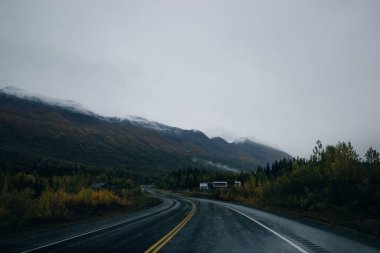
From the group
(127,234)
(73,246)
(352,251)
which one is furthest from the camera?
(127,234)

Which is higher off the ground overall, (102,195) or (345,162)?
(345,162)

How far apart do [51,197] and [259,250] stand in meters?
19.8

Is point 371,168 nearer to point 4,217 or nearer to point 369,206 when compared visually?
point 369,206

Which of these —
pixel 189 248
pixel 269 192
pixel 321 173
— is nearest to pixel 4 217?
pixel 189 248

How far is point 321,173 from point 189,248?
2533 cm

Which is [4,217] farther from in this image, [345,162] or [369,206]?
[345,162]

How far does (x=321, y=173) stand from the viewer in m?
31.7

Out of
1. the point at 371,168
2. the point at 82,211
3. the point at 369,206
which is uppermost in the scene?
the point at 371,168

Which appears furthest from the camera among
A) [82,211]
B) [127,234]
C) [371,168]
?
[82,211]

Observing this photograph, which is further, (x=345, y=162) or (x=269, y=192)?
(x=269, y=192)

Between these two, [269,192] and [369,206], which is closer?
[369,206]

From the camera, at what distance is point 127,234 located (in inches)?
549

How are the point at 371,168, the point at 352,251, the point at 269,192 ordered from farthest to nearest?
1. the point at 269,192
2. the point at 371,168
3. the point at 352,251

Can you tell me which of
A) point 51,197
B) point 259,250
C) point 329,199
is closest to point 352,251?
point 259,250
